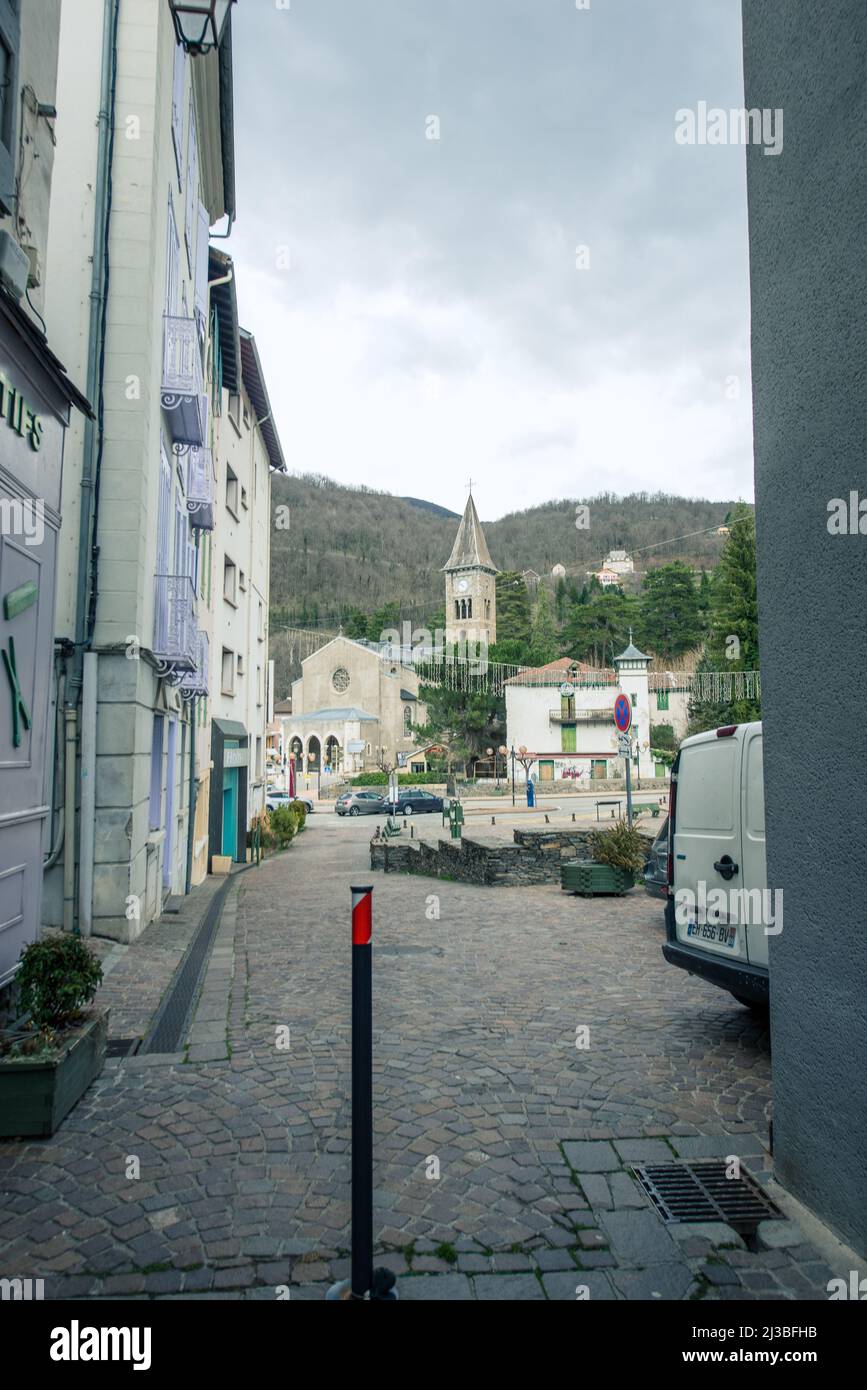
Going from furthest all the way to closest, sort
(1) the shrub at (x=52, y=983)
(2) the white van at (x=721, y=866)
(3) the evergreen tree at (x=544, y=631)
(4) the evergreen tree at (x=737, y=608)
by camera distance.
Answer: (3) the evergreen tree at (x=544, y=631) → (4) the evergreen tree at (x=737, y=608) → (2) the white van at (x=721, y=866) → (1) the shrub at (x=52, y=983)

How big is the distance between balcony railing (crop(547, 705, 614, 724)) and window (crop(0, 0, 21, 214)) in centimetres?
5535

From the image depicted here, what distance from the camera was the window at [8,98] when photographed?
5062 millimetres

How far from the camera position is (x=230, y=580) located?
70.4ft

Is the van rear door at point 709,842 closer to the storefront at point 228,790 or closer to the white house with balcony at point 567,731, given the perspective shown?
the storefront at point 228,790

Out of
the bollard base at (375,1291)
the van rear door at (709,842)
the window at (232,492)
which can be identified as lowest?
the bollard base at (375,1291)

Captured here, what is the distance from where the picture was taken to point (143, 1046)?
549 centimetres

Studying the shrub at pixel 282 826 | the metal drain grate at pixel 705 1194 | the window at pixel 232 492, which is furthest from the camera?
the shrub at pixel 282 826

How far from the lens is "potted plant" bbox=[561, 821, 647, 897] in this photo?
1252 centimetres

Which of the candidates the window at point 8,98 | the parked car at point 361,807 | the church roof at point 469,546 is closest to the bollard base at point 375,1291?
the window at point 8,98

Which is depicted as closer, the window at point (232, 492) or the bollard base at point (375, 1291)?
the bollard base at point (375, 1291)

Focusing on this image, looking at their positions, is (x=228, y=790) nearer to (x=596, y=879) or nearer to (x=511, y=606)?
(x=596, y=879)

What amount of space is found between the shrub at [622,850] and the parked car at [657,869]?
0.54 m

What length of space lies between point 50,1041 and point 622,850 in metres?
9.57
